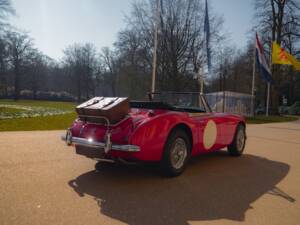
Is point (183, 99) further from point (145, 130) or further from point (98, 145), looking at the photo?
point (98, 145)

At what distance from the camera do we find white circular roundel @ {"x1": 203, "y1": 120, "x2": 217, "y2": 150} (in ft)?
19.2

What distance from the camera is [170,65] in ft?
91.6

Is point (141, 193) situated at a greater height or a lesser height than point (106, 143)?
lesser

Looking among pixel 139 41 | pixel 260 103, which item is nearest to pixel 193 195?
pixel 139 41

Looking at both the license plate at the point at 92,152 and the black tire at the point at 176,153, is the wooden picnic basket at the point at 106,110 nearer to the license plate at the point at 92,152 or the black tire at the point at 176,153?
the license plate at the point at 92,152

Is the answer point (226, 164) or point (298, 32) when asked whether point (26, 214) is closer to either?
point (226, 164)

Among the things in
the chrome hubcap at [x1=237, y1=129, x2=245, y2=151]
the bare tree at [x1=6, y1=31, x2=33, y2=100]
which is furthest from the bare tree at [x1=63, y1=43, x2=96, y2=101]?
the chrome hubcap at [x1=237, y1=129, x2=245, y2=151]

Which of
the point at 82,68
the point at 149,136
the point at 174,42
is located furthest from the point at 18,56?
the point at 149,136

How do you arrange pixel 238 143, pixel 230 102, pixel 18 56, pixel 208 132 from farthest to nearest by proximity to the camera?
pixel 18 56
pixel 230 102
pixel 238 143
pixel 208 132

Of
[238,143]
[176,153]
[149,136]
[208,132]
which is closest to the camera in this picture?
[149,136]

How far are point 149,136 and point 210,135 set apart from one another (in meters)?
1.93

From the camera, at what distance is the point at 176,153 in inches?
201

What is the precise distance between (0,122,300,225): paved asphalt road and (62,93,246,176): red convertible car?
398mm

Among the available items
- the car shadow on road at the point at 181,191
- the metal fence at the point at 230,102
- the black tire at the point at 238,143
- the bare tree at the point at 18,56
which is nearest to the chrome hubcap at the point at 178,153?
the car shadow on road at the point at 181,191
